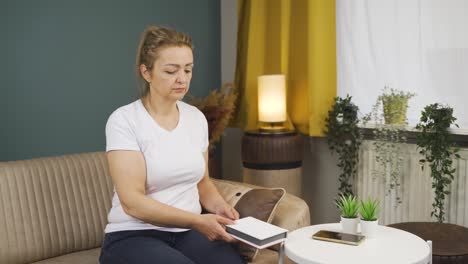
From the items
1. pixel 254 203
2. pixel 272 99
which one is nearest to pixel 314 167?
pixel 272 99

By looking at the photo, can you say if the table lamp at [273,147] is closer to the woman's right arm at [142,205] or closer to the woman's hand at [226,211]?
the woman's hand at [226,211]

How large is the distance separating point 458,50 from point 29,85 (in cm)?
210

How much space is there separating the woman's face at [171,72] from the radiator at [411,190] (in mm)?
1324

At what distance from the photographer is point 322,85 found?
2973mm

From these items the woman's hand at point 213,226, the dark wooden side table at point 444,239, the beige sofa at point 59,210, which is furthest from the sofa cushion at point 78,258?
the dark wooden side table at point 444,239

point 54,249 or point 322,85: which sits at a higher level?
point 322,85

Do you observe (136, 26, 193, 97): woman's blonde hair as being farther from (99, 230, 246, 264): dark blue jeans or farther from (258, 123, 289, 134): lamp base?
(258, 123, 289, 134): lamp base

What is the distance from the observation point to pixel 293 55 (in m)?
3.19

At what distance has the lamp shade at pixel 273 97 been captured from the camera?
3002 mm

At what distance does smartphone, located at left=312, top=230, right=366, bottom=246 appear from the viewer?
168 centimetres

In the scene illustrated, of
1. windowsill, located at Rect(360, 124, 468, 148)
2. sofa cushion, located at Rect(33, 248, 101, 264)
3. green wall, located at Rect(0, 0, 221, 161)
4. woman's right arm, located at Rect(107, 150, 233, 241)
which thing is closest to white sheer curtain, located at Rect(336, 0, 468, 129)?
windowsill, located at Rect(360, 124, 468, 148)

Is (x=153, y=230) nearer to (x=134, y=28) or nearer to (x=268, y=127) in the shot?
(x=268, y=127)

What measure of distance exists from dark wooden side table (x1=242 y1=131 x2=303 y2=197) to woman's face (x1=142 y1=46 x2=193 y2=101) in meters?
1.19

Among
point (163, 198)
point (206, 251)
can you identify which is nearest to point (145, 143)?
point (163, 198)
